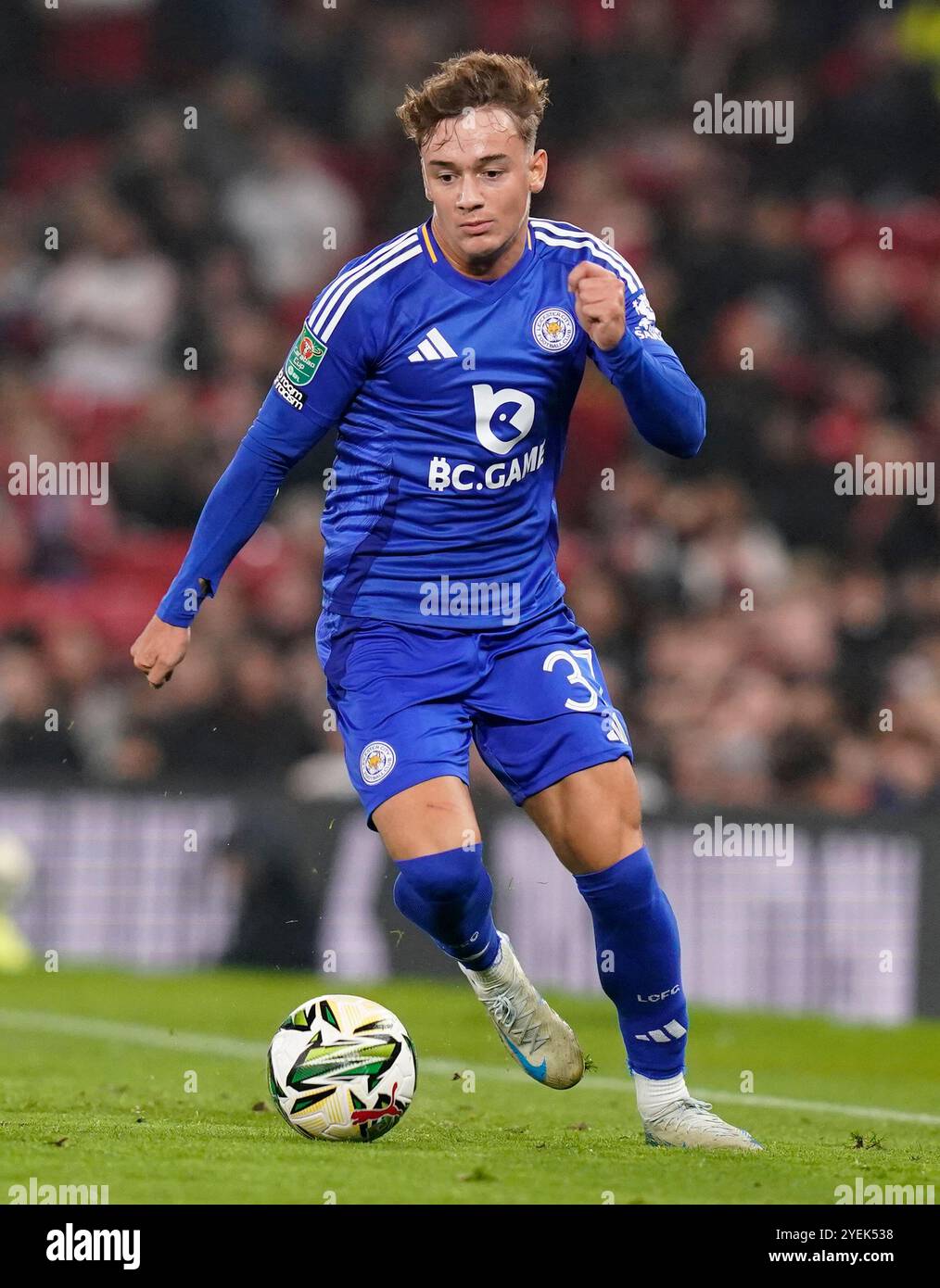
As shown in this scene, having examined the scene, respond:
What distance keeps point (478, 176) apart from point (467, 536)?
3.17ft

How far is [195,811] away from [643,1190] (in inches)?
280

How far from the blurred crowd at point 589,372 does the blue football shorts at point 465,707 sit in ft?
18.9

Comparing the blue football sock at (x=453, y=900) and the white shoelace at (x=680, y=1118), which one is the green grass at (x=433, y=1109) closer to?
the white shoelace at (x=680, y=1118)

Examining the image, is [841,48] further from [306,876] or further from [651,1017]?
[651,1017]

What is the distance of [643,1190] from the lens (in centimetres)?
488

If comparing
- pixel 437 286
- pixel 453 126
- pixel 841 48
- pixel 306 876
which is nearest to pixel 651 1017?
pixel 437 286

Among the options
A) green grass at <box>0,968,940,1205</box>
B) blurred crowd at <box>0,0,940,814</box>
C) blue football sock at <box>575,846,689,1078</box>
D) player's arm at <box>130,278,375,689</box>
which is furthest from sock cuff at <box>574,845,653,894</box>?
blurred crowd at <box>0,0,940,814</box>

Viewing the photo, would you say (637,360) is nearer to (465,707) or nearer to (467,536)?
(467,536)

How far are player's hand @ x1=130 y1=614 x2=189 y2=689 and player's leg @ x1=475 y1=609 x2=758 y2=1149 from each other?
86cm

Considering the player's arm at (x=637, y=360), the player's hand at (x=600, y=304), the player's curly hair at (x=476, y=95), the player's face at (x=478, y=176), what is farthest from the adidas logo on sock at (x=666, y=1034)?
the player's curly hair at (x=476, y=95)

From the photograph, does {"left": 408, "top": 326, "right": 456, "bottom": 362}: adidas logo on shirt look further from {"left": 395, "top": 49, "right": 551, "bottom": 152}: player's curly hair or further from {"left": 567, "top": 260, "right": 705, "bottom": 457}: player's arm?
{"left": 395, "top": 49, "right": 551, "bottom": 152}: player's curly hair

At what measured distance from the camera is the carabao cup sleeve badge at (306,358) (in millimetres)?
5734

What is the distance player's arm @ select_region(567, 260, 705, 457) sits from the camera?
5375mm

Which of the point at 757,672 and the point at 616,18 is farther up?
the point at 616,18
